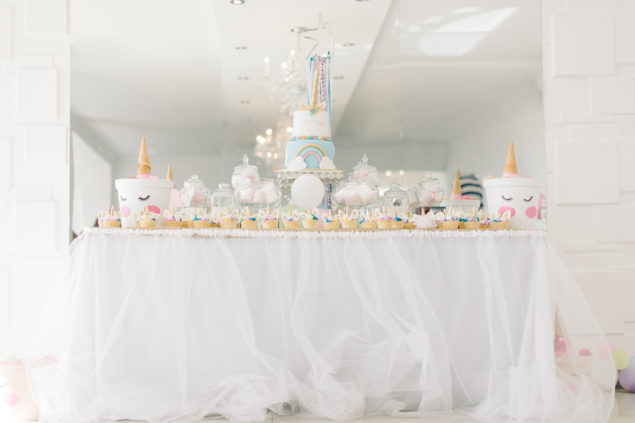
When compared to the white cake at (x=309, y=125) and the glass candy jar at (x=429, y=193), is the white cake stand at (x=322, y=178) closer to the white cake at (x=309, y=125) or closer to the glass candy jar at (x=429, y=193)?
the white cake at (x=309, y=125)

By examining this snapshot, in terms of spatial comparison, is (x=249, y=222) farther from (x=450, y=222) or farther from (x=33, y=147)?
(x=33, y=147)

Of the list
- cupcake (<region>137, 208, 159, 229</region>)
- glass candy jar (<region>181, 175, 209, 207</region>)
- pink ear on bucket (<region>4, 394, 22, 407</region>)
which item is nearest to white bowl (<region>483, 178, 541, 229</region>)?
glass candy jar (<region>181, 175, 209, 207</region>)

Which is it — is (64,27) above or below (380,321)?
above

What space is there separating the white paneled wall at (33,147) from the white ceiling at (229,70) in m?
0.12

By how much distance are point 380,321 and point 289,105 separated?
4.53 ft

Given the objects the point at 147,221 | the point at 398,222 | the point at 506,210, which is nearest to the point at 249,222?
the point at 147,221

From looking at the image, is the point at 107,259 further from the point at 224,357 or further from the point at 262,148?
the point at 262,148

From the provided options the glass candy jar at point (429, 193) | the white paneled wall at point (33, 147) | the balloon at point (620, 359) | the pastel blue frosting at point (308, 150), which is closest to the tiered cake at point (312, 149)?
the pastel blue frosting at point (308, 150)

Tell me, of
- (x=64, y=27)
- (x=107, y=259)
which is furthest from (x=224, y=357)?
(x=64, y=27)

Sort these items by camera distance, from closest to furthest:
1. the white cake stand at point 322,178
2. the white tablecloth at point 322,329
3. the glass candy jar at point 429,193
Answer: the white tablecloth at point 322,329 < the white cake stand at point 322,178 < the glass candy jar at point 429,193

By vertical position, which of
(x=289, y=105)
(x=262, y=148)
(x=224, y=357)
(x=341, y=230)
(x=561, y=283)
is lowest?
(x=224, y=357)

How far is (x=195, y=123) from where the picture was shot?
3.23 m

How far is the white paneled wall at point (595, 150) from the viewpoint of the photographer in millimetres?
3256

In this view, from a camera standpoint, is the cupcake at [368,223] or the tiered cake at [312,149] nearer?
the cupcake at [368,223]
